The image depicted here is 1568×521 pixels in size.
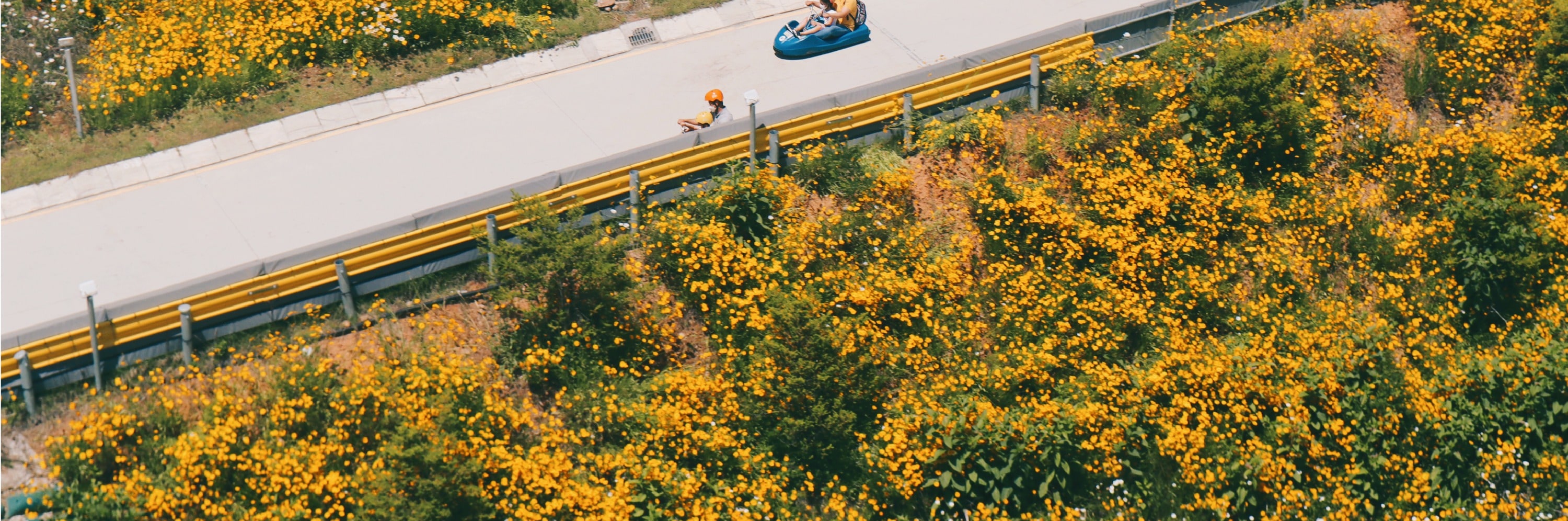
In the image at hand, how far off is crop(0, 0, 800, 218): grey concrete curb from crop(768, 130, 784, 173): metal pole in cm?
407

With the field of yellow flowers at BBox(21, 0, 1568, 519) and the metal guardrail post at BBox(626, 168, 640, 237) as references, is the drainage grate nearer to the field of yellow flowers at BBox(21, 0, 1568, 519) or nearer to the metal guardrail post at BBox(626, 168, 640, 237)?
the field of yellow flowers at BBox(21, 0, 1568, 519)

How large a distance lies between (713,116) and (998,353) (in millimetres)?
5326

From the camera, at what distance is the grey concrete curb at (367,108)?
21062 mm

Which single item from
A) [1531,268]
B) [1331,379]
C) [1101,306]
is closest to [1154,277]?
[1101,306]

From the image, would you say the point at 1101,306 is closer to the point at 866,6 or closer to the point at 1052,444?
the point at 1052,444

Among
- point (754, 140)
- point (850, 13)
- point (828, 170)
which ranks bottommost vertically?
point (828, 170)

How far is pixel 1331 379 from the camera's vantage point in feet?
67.3

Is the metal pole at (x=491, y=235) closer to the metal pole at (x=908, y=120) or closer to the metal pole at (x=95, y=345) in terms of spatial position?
the metal pole at (x=95, y=345)

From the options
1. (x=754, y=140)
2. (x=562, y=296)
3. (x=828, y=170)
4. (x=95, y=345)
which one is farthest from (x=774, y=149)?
(x=95, y=345)

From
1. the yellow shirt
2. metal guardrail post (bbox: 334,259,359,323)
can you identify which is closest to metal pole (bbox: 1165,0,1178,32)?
the yellow shirt

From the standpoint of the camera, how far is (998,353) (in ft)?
67.9

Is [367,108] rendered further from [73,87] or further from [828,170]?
[828,170]

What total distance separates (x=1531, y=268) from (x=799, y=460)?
1105cm

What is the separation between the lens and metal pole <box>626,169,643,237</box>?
20.5 m
